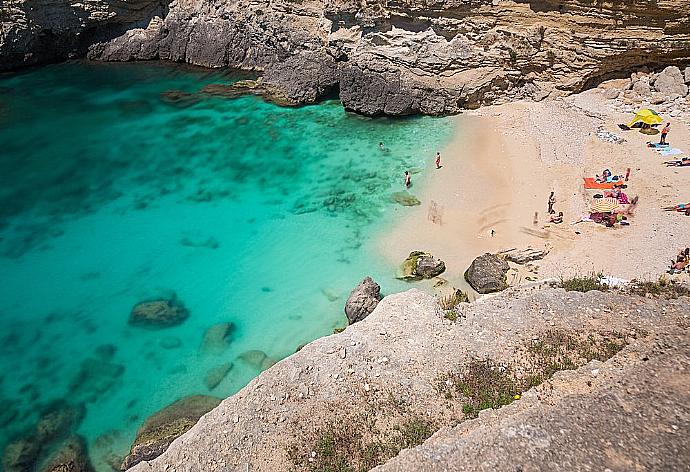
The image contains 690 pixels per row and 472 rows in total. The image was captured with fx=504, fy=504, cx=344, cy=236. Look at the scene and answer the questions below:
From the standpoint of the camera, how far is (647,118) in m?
24.8

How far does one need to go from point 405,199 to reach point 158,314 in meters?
11.8

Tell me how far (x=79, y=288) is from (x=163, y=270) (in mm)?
3251

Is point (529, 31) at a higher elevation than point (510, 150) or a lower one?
higher

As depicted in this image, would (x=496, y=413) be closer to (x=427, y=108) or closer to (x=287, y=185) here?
(x=287, y=185)

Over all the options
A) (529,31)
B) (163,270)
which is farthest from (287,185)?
(529,31)

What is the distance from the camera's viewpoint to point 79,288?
2008 cm

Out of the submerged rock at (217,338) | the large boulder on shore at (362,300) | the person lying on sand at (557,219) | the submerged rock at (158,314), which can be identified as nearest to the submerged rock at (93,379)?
the submerged rock at (158,314)

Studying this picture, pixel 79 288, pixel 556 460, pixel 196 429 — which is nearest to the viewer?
pixel 556 460

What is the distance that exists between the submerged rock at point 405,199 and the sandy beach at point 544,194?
36 centimetres

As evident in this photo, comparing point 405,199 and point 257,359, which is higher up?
point 405,199

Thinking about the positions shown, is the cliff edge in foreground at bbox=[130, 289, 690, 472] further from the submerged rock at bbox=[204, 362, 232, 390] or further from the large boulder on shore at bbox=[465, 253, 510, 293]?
the submerged rock at bbox=[204, 362, 232, 390]

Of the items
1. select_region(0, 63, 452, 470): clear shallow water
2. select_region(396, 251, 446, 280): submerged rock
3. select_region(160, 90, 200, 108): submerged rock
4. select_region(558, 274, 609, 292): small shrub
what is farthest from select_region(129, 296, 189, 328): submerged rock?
select_region(160, 90, 200, 108): submerged rock

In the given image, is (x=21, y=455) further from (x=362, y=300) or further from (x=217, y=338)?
(x=362, y=300)

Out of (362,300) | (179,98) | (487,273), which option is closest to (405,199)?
(487,273)
